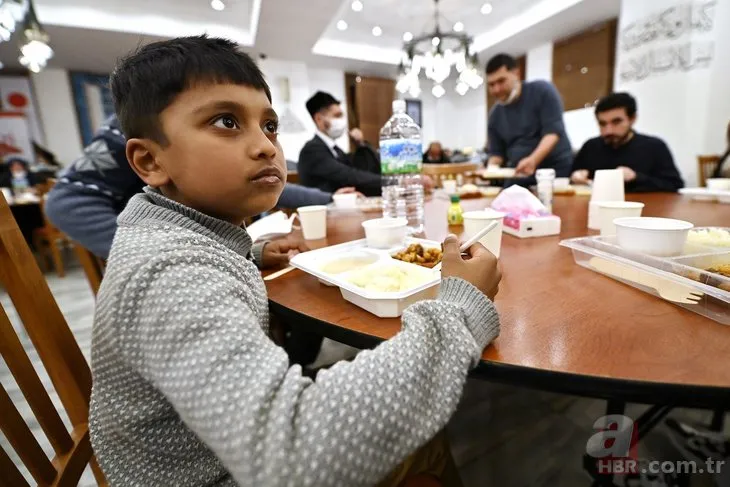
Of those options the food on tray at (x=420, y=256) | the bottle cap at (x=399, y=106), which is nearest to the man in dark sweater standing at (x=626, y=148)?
the bottle cap at (x=399, y=106)

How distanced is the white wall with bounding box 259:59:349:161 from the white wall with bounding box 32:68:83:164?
12.1 ft

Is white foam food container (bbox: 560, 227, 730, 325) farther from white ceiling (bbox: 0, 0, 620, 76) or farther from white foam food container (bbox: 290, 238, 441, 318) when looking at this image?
white ceiling (bbox: 0, 0, 620, 76)

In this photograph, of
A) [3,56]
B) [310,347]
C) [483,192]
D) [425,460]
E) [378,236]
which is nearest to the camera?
[425,460]

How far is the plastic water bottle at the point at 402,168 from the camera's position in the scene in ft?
4.52

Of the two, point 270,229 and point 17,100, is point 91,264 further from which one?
point 17,100

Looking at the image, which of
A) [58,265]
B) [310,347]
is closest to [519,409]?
[310,347]

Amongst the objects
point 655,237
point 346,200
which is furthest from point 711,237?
point 346,200

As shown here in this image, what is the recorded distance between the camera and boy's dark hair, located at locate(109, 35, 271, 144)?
2.07ft

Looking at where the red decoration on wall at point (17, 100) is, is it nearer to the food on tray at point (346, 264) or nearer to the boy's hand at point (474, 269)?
the food on tray at point (346, 264)

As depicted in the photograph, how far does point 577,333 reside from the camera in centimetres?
58

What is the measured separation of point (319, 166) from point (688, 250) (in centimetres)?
231

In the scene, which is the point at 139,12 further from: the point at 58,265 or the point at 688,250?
the point at 688,250

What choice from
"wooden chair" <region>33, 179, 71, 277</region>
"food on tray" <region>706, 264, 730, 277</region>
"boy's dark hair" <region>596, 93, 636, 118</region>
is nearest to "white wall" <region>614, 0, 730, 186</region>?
"boy's dark hair" <region>596, 93, 636, 118</region>

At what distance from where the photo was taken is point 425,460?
777 millimetres
